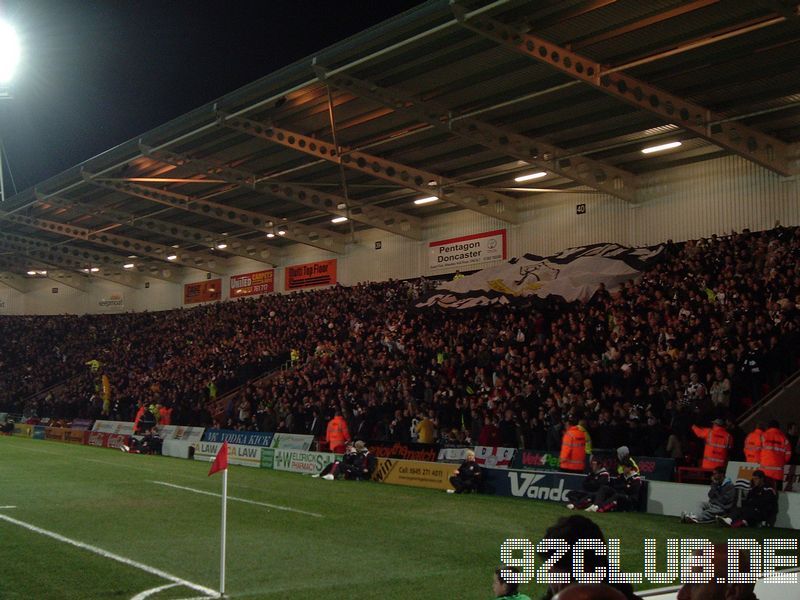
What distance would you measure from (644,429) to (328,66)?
12181 mm

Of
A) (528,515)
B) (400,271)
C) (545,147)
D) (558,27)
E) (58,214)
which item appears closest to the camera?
(528,515)

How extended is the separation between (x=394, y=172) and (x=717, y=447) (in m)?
15.6

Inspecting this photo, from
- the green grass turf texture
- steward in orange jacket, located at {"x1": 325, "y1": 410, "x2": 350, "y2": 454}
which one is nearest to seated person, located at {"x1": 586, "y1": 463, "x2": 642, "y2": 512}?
the green grass turf texture

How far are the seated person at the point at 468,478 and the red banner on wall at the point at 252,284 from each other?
2651 cm

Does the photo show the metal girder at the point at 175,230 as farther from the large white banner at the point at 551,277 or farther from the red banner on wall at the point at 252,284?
the large white banner at the point at 551,277

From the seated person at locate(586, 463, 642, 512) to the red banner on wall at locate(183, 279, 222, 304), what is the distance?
34752 mm

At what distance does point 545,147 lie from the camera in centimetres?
2562

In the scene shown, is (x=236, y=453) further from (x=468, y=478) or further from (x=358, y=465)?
(x=468, y=478)

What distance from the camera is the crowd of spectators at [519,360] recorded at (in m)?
19.2

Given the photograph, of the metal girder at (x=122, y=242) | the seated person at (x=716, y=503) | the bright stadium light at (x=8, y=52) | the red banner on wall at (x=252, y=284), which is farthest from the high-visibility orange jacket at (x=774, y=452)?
the metal girder at (x=122, y=242)

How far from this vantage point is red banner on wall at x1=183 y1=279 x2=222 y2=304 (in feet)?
158

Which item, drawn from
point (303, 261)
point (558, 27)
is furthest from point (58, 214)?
point (558, 27)

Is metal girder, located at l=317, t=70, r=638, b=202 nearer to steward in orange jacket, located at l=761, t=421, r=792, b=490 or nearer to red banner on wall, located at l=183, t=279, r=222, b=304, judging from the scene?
steward in orange jacket, located at l=761, t=421, r=792, b=490

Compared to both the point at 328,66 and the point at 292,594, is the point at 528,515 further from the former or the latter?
the point at 328,66
